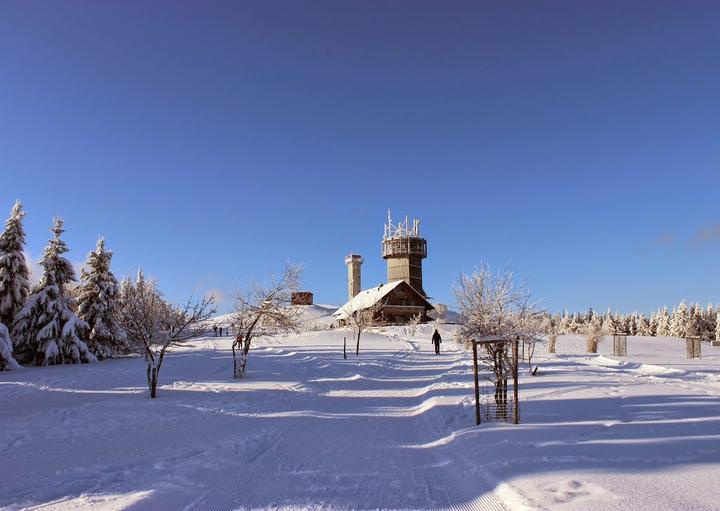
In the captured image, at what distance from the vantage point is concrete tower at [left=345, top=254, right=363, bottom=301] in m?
89.4

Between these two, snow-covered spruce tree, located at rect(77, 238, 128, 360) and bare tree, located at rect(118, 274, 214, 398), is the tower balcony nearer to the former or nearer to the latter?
snow-covered spruce tree, located at rect(77, 238, 128, 360)

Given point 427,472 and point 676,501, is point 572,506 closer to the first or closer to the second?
point 676,501

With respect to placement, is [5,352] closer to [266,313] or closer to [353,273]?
[266,313]

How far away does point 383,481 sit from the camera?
671 cm

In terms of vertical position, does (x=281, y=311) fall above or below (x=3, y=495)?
above

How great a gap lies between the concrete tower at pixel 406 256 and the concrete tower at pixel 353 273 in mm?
7628

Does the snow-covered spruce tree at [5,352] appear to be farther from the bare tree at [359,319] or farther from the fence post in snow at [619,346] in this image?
the fence post in snow at [619,346]

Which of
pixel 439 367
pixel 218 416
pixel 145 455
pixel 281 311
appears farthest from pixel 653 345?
pixel 145 455

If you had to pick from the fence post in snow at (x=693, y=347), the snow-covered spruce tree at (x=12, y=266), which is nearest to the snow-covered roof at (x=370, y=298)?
the fence post in snow at (x=693, y=347)

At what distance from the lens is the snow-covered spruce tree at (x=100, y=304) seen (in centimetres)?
3362

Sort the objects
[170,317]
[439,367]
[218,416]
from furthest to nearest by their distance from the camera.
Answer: [439,367]
[170,317]
[218,416]

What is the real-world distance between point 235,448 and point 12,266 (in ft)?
88.7

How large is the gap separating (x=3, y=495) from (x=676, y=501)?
7669mm

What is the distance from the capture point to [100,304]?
34156mm
